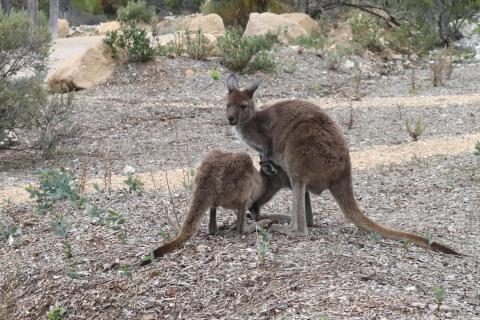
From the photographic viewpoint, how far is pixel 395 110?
14570 mm

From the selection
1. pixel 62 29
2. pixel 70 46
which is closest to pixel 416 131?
pixel 70 46

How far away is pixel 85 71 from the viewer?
17.3 meters

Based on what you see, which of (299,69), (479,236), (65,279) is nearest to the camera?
(65,279)

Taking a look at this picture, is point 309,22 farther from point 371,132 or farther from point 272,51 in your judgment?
point 371,132

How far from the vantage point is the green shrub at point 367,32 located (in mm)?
22391

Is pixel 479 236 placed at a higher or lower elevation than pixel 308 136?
lower

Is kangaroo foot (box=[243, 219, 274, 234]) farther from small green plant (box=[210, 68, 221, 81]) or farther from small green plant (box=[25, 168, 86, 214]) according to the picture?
small green plant (box=[210, 68, 221, 81])

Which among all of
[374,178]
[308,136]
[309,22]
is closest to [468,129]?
[374,178]

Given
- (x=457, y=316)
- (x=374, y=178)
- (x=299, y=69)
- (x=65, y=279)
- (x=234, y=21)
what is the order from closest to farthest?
(x=457, y=316)
(x=65, y=279)
(x=374, y=178)
(x=299, y=69)
(x=234, y=21)

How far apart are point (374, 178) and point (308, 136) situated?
3.15 meters

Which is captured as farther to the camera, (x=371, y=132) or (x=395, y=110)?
(x=395, y=110)

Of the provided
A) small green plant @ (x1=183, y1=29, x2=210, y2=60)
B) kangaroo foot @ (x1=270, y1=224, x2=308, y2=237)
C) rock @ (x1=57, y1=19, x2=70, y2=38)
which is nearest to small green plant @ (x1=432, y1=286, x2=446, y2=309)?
kangaroo foot @ (x1=270, y1=224, x2=308, y2=237)

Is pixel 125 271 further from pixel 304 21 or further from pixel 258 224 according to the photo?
pixel 304 21

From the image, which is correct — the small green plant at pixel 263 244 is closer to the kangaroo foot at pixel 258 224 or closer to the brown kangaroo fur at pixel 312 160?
the kangaroo foot at pixel 258 224
